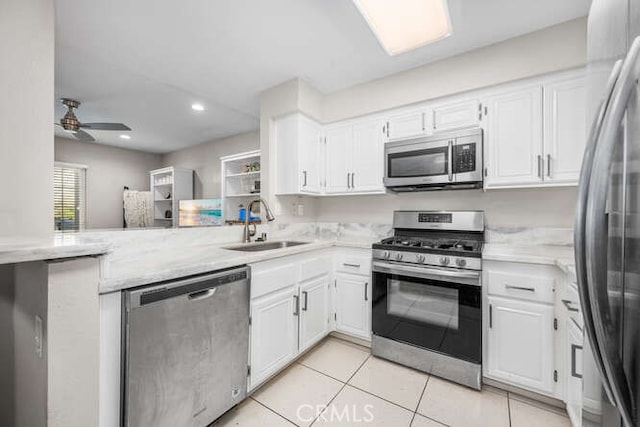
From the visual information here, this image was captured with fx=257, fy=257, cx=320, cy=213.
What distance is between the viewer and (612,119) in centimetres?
49

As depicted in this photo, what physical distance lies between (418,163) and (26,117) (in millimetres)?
2468

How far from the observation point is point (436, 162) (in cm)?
217

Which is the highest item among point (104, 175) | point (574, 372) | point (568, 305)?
point (104, 175)

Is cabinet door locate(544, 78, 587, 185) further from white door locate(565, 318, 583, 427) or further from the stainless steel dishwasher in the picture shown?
the stainless steel dishwasher

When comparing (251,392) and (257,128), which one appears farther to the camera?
(257,128)

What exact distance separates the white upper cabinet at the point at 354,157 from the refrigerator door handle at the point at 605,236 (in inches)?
78.1

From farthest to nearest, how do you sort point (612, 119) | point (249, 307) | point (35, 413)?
point (249, 307) → point (35, 413) → point (612, 119)

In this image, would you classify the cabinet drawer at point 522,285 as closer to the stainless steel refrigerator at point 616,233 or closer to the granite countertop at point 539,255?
the granite countertop at point 539,255

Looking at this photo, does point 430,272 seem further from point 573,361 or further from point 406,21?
point 406,21

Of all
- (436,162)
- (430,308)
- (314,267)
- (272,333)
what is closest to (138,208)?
(272,333)

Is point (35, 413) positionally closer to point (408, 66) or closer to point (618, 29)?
point (618, 29)

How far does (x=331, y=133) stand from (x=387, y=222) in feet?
3.73

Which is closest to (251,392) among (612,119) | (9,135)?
(9,135)

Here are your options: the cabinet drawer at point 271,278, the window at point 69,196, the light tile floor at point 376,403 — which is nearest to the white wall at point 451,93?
the cabinet drawer at point 271,278
